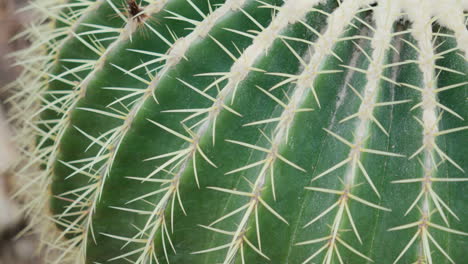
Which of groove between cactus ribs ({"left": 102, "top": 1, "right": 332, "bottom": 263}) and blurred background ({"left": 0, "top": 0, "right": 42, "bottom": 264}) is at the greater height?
groove between cactus ribs ({"left": 102, "top": 1, "right": 332, "bottom": 263})

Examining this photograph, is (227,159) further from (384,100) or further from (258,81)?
(384,100)

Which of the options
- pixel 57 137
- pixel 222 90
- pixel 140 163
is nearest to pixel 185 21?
pixel 222 90

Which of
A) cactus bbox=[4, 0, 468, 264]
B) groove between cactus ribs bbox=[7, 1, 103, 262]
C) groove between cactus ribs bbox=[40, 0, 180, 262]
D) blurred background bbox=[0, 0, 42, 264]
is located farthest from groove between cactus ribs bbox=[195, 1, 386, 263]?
blurred background bbox=[0, 0, 42, 264]

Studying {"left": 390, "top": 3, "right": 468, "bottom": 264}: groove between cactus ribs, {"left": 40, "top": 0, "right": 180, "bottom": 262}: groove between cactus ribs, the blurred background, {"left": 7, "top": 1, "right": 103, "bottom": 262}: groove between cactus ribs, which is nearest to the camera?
{"left": 390, "top": 3, "right": 468, "bottom": 264}: groove between cactus ribs

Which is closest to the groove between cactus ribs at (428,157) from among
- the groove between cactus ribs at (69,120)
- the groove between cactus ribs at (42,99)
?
the groove between cactus ribs at (69,120)

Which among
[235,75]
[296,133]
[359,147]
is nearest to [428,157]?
[359,147]

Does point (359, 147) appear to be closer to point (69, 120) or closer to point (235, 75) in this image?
point (235, 75)

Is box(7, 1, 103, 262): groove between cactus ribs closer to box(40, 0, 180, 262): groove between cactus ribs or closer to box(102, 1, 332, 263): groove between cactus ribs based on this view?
box(40, 0, 180, 262): groove between cactus ribs

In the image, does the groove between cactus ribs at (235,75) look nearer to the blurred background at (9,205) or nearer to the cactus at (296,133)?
the cactus at (296,133)
